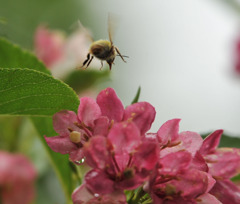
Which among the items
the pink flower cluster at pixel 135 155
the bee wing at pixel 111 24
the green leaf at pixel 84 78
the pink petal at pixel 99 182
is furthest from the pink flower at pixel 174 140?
the green leaf at pixel 84 78

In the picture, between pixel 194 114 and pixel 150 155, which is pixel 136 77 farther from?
pixel 150 155

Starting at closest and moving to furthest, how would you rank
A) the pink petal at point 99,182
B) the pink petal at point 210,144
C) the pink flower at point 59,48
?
1. the pink petal at point 99,182
2. the pink petal at point 210,144
3. the pink flower at point 59,48

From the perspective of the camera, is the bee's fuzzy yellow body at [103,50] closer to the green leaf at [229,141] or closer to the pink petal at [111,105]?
the pink petal at [111,105]

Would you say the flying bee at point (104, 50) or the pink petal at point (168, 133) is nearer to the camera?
the pink petal at point (168, 133)

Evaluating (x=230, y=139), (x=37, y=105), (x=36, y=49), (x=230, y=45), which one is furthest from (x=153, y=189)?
(x=230, y=45)

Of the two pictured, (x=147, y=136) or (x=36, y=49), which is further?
(x=36, y=49)

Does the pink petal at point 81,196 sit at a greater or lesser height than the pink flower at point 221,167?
lesser
